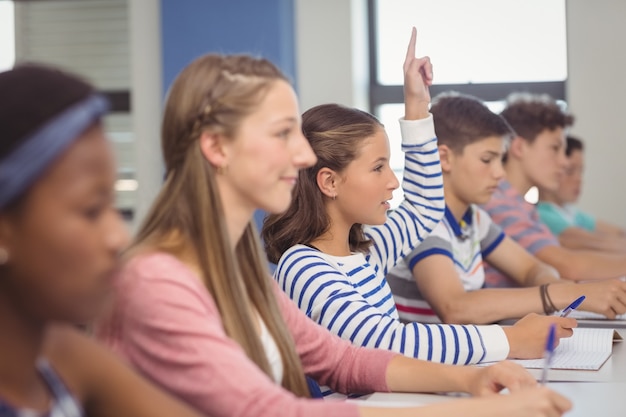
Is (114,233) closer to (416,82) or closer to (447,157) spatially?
(416,82)

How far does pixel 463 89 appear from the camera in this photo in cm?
522

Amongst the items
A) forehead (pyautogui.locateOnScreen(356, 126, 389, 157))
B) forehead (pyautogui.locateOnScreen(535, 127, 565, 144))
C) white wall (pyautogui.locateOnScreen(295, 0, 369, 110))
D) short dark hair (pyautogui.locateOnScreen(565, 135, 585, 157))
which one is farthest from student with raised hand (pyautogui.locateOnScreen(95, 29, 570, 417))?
white wall (pyautogui.locateOnScreen(295, 0, 369, 110))

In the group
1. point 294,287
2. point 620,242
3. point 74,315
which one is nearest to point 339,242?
point 294,287

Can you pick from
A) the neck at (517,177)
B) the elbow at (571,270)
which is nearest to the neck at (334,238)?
the elbow at (571,270)

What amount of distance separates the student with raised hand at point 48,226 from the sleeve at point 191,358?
27 centimetres

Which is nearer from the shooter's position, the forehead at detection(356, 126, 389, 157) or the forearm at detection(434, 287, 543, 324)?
the forehead at detection(356, 126, 389, 157)

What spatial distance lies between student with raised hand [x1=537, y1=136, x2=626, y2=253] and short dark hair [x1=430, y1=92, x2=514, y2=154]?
128 cm

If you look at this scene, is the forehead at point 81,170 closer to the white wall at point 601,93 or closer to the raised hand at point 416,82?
the raised hand at point 416,82

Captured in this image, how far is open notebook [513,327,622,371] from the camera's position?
1686 millimetres

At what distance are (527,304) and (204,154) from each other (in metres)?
1.23

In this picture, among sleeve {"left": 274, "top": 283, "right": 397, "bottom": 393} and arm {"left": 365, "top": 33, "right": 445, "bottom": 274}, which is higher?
arm {"left": 365, "top": 33, "right": 445, "bottom": 274}

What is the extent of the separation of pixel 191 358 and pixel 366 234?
104 cm

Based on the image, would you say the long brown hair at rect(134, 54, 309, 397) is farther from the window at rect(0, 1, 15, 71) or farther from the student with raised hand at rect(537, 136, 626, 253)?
the window at rect(0, 1, 15, 71)

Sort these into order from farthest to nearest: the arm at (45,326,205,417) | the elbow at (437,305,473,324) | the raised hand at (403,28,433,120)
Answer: the elbow at (437,305,473,324) < the raised hand at (403,28,433,120) < the arm at (45,326,205,417)
